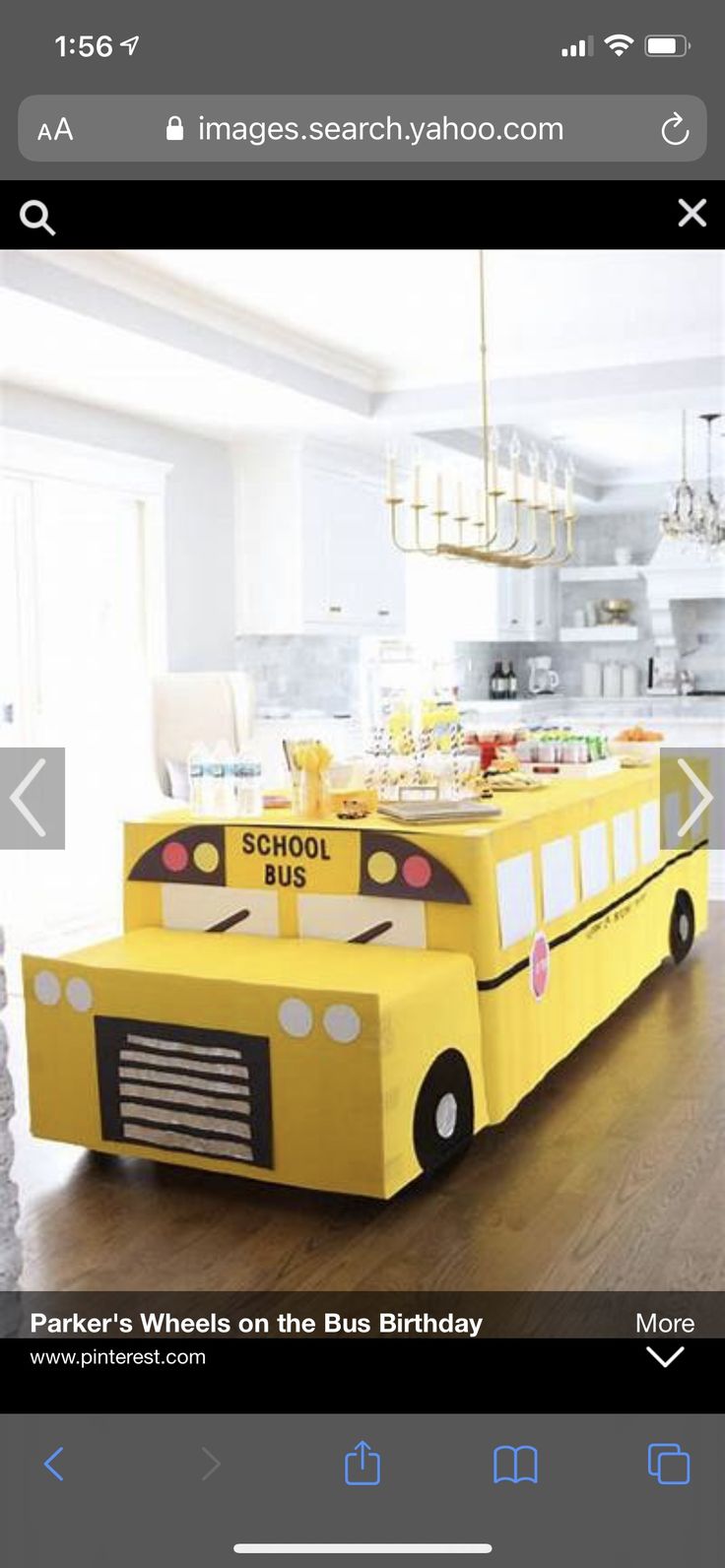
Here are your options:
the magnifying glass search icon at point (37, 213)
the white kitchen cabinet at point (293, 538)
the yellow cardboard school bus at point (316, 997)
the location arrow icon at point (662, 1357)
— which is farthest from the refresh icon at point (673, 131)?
the white kitchen cabinet at point (293, 538)

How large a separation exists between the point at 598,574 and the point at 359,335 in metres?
5.14

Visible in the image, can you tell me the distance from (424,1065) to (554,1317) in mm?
1438

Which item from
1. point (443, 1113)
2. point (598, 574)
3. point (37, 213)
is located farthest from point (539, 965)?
point (598, 574)

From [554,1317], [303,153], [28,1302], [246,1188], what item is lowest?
[246,1188]

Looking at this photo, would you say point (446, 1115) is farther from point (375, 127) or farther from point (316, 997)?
point (375, 127)

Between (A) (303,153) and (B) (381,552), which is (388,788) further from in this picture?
(B) (381,552)

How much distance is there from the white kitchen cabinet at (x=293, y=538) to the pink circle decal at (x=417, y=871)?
12.9ft

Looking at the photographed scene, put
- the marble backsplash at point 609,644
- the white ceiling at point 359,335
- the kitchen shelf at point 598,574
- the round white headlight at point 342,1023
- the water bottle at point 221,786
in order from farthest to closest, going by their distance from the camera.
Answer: the kitchen shelf at point 598,574, the marble backsplash at point 609,644, the white ceiling at point 359,335, the water bottle at point 221,786, the round white headlight at point 342,1023

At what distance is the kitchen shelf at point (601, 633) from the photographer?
10297mm

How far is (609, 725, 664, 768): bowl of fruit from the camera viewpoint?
4938 millimetres
